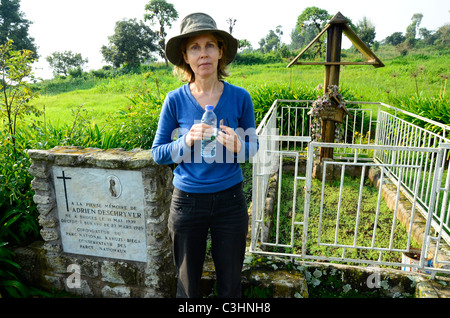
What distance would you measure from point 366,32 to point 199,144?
52.1m

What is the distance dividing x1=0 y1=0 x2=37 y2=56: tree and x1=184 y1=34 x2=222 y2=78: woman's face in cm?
4173

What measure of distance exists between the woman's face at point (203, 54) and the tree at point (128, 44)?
117 ft

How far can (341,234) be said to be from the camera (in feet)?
13.7

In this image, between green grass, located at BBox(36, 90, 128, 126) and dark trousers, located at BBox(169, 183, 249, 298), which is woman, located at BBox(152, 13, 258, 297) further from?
green grass, located at BBox(36, 90, 128, 126)

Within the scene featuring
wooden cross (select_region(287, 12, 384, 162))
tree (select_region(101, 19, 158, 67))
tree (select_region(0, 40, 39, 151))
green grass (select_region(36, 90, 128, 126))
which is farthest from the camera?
tree (select_region(101, 19, 158, 67))

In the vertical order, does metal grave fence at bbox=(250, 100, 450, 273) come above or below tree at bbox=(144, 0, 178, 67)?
below

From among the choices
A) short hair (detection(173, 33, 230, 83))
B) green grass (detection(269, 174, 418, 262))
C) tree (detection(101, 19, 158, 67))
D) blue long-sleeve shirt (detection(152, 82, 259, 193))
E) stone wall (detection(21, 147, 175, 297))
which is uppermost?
tree (detection(101, 19, 158, 67))

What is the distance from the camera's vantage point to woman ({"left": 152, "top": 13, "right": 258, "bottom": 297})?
5.93 ft

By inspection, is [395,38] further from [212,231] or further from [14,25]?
[212,231]

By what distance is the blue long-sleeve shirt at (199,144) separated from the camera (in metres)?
1.81

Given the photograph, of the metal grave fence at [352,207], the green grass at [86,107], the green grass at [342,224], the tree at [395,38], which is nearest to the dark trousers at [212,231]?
the metal grave fence at [352,207]

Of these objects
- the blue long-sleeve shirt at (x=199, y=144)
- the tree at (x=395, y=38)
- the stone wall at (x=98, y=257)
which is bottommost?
the stone wall at (x=98, y=257)

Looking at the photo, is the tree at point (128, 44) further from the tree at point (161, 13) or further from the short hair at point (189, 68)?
the short hair at point (189, 68)

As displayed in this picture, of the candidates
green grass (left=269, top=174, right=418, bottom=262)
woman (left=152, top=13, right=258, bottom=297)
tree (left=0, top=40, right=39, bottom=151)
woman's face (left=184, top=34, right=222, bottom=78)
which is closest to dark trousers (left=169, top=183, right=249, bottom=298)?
woman (left=152, top=13, right=258, bottom=297)
